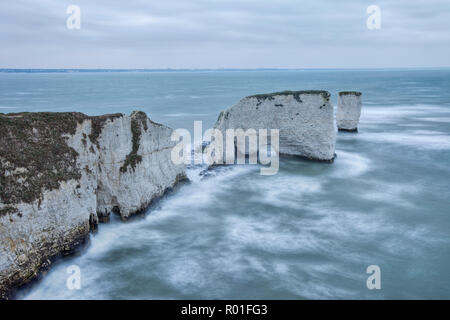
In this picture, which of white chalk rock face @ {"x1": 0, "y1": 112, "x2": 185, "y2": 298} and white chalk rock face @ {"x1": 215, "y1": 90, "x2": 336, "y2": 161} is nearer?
white chalk rock face @ {"x1": 0, "y1": 112, "x2": 185, "y2": 298}

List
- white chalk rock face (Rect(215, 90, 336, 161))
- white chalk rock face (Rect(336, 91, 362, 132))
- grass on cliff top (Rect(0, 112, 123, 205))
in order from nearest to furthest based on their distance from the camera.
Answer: grass on cliff top (Rect(0, 112, 123, 205)) → white chalk rock face (Rect(215, 90, 336, 161)) → white chalk rock face (Rect(336, 91, 362, 132))

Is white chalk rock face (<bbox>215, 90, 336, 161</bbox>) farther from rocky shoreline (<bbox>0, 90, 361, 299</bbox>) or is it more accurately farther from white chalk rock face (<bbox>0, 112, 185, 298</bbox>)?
white chalk rock face (<bbox>0, 112, 185, 298</bbox>)

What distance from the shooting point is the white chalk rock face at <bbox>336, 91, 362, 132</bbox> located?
33.3 metres

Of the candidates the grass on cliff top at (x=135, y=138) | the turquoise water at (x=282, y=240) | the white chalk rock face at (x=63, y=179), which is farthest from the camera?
the grass on cliff top at (x=135, y=138)

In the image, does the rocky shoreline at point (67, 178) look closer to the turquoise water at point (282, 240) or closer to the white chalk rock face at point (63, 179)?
the white chalk rock face at point (63, 179)

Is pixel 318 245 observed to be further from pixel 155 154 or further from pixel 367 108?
pixel 367 108

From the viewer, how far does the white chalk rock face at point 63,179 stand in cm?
1020

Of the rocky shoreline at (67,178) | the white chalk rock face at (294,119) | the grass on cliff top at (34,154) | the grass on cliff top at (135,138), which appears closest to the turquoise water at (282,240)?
the rocky shoreline at (67,178)

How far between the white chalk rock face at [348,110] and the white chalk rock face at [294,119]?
37.1 feet

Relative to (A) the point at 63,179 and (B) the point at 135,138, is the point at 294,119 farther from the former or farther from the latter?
(A) the point at 63,179

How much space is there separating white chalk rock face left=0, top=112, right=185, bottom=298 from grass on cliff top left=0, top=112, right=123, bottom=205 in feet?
0.08

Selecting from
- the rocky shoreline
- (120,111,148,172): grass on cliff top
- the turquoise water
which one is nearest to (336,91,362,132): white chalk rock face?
the turquoise water

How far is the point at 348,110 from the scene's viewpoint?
3466cm

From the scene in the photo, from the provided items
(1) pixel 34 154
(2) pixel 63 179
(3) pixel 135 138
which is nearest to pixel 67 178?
(2) pixel 63 179
